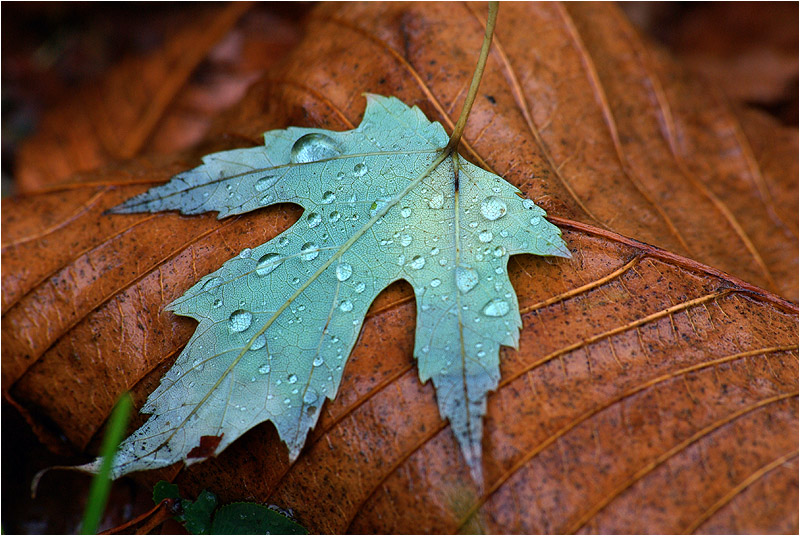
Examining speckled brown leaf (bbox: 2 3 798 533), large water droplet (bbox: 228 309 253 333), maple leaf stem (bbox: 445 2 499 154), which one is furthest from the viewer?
maple leaf stem (bbox: 445 2 499 154)

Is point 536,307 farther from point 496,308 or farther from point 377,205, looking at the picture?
point 377,205

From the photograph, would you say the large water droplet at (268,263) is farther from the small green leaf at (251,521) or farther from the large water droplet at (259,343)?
the small green leaf at (251,521)

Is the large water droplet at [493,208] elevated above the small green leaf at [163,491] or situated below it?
above

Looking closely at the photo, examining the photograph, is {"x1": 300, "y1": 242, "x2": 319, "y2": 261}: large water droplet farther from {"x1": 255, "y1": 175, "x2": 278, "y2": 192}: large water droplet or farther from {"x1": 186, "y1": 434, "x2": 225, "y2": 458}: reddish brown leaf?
{"x1": 186, "y1": 434, "x2": 225, "y2": 458}: reddish brown leaf

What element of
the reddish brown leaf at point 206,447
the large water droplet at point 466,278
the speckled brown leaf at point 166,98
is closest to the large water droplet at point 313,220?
the large water droplet at point 466,278

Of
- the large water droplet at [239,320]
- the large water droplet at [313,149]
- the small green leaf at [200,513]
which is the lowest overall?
the small green leaf at [200,513]

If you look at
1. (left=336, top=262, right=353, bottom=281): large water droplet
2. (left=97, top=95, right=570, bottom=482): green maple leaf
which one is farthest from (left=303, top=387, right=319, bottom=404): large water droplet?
(left=336, top=262, right=353, bottom=281): large water droplet

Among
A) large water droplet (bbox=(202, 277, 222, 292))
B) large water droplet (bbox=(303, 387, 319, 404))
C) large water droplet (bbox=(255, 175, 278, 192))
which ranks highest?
large water droplet (bbox=(255, 175, 278, 192))
